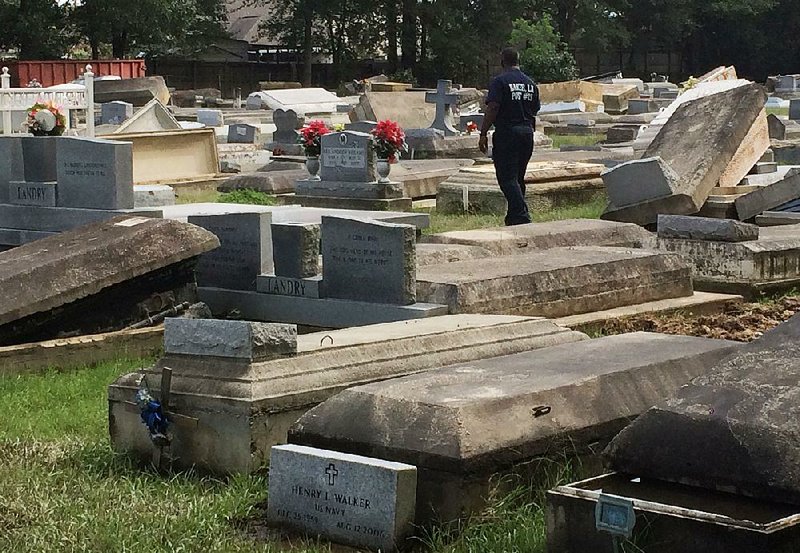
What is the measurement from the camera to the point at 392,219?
33.3 ft

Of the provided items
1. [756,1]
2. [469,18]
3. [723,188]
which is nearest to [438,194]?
[723,188]

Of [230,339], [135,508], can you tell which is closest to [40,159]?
[230,339]

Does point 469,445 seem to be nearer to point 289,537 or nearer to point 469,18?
point 289,537

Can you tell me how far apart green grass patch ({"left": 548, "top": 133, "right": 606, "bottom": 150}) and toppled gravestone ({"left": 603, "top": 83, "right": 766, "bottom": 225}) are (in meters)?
13.4

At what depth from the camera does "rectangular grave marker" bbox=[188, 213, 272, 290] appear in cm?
864

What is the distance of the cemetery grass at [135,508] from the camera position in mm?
4469

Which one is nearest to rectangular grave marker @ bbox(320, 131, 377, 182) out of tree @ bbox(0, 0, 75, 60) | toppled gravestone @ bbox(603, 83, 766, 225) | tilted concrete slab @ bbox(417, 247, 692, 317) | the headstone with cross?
toppled gravestone @ bbox(603, 83, 766, 225)

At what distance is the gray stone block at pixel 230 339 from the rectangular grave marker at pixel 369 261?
7.33 feet

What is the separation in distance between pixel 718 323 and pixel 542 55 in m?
35.4

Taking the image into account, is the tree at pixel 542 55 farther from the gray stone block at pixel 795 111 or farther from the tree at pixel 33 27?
the tree at pixel 33 27

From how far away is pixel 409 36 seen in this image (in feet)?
191

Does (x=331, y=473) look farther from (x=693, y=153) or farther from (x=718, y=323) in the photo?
(x=693, y=153)

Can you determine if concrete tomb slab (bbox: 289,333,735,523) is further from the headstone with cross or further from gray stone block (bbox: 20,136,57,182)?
the headstone with cross

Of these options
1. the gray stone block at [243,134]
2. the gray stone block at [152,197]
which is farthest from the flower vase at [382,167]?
the gray stone block at [243,134]
